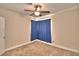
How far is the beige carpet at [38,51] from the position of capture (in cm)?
195

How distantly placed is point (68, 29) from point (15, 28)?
0.78m

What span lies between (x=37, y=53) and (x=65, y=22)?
0.61 m

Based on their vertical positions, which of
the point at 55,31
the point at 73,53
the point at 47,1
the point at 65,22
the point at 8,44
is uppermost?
the point at 47,1

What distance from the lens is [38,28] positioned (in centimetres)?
202

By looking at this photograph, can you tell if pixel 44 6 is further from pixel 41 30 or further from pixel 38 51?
pixel 38 51

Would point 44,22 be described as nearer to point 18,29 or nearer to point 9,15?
point 18,29

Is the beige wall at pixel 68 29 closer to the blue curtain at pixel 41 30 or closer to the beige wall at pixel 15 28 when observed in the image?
the blue curtain at pixel 41 30

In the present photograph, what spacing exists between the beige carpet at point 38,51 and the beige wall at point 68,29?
4.0 inches

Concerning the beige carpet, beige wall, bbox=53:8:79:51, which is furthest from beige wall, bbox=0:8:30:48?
beige wall, bbox=53:8:79:51

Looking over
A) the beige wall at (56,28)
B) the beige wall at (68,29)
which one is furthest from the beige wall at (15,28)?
the beige wall at (68,29)

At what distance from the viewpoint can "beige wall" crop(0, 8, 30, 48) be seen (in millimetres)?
1973

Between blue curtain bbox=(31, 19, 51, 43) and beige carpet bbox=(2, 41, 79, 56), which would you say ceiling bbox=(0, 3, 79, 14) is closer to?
blue curtain bbox=(31, 19, 51, 43)

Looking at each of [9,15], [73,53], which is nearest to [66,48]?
[73,53]

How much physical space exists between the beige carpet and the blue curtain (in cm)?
10
